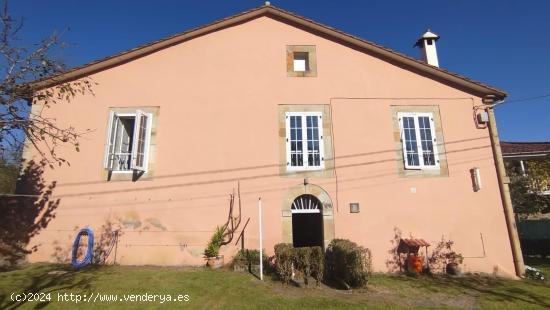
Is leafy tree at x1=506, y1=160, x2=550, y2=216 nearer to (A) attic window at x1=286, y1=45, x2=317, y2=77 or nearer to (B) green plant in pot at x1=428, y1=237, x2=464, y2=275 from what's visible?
(B) green plant in pot at x1=428, y1=237, x2=464, y2=275

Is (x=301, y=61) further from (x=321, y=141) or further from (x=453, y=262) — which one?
(x=453, y=262)

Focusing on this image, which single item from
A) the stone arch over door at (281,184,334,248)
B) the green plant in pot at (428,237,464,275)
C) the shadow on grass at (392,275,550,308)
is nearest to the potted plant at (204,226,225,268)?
the stone arch over door at (281,184,334,248)

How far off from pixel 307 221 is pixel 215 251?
4.42 meters

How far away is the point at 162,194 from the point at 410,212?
7.59 m

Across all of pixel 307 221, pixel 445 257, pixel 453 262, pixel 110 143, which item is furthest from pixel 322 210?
pixel 110 143

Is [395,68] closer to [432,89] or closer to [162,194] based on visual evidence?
[432,89]

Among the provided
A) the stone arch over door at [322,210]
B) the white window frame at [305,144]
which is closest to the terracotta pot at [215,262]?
the stone arch over door at [322,210]

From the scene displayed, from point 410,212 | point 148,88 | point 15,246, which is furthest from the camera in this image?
point 148,88

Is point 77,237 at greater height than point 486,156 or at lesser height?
lesser

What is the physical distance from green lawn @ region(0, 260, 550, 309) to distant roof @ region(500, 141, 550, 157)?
10.8 metres

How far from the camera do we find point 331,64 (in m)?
10.7

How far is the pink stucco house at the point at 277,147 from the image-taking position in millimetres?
9453

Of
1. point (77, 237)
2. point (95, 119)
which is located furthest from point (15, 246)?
point (95, 119)

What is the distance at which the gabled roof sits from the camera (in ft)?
34.4
